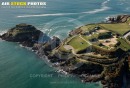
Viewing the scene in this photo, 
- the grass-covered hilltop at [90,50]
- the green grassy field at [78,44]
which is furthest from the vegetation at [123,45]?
the green grassy field at [78,44]

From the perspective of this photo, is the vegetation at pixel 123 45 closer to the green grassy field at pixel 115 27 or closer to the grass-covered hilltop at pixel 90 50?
the grass-covered hilltop at pixel 90 50

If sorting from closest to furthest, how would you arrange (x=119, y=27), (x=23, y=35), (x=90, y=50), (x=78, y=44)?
(x=90, y=50), (x=78, y=44), (x=23, y=35), (x=119, y=27)

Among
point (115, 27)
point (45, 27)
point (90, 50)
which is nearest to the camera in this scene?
point (90, 50)

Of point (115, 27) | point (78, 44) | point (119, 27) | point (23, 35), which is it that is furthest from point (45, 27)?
point (119, 27)

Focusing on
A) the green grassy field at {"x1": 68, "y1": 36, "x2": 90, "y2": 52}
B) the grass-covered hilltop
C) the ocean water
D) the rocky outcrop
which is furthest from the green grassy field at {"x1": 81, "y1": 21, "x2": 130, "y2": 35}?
the rocky outcrop

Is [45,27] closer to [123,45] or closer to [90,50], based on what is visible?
[90,50]

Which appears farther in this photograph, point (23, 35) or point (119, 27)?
point (119, 27)

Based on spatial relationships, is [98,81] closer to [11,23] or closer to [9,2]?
[11,23]

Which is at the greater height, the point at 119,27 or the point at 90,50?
the point at 119,27
